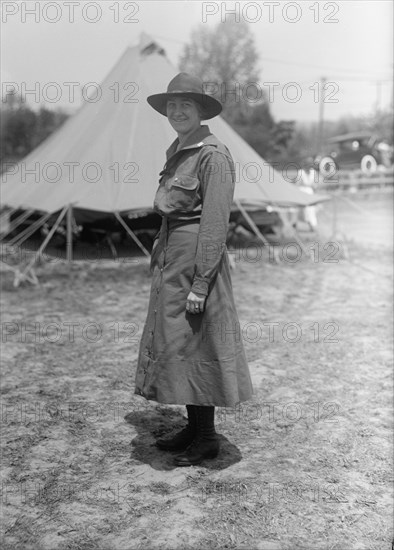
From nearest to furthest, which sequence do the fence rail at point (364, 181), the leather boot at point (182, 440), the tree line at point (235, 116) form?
1. the leather boot at point (182, 440)
2. the fence rail at point (364, 181)
3. the tree line at point (235, 116)

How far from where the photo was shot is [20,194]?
8.98 metres

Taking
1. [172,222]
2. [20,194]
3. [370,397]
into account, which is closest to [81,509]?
[172,222]

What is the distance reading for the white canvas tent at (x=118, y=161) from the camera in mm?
8273

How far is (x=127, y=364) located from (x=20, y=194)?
4926 millimetres

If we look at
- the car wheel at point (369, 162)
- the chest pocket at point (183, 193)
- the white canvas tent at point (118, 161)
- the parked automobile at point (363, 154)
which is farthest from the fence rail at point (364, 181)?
the chest pocket at point (183, 193)

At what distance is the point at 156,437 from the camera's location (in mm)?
3443

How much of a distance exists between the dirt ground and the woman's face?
147cm

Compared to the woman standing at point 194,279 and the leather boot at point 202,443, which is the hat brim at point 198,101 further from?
the leather boot at point 202,443

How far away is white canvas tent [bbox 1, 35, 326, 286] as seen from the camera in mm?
8273

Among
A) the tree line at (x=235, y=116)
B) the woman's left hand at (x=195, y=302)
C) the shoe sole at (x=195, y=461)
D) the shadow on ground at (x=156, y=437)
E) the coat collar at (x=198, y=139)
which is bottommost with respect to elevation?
the shadow on ground at (x=156, y=437)

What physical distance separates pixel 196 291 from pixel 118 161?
600 centimetres

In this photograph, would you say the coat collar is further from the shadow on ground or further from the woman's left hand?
the shadow on ground

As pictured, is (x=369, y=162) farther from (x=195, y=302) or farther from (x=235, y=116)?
(x=195, y=302)

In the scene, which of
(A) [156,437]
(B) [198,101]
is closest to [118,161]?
(A) [156,437]
